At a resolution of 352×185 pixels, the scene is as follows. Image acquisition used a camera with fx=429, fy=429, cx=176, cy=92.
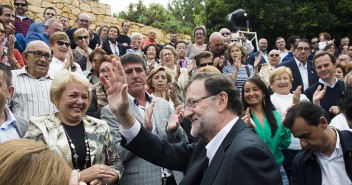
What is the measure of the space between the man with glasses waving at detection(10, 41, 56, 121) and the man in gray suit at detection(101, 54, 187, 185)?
75 centimetres

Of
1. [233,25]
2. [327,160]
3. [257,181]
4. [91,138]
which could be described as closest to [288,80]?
[327,160]

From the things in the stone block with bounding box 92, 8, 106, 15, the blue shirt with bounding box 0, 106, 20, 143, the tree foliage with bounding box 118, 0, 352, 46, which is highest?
the tree foliage with bounding box 118, 0, 352, 46

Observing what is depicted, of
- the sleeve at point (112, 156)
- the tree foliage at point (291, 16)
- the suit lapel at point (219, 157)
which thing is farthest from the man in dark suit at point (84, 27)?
the tree foliage at point (291, 16)

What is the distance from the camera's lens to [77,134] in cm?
364

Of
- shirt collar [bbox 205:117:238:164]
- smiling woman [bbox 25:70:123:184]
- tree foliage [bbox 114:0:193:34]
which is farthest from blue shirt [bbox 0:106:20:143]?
tree foliage [bbox 114:0:193:34]

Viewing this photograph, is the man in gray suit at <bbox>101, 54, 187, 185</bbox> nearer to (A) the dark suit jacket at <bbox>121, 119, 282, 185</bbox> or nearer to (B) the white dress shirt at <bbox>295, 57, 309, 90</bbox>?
(A) the dark suit jacket at <bbox>121, 119, 282, 185</bbox>

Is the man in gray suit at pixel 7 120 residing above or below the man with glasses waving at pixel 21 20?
below

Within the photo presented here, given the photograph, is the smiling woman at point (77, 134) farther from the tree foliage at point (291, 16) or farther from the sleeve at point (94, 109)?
the tree foliage at point (291, 16)

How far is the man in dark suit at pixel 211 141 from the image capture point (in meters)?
2.49

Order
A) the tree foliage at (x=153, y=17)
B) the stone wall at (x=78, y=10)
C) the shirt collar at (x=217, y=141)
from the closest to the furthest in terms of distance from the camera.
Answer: the shirt collar at (x=217, y=141) < the stone wall at (x=78, y=10) < the tree foliage at (x=153, y=17)

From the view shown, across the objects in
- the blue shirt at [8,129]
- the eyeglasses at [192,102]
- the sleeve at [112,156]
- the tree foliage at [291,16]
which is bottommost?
the sleeve at [112,156]

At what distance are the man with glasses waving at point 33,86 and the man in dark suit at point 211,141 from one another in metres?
1.60

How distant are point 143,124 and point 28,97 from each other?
4.26 ft

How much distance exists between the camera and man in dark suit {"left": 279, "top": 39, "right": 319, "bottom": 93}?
7.85m
